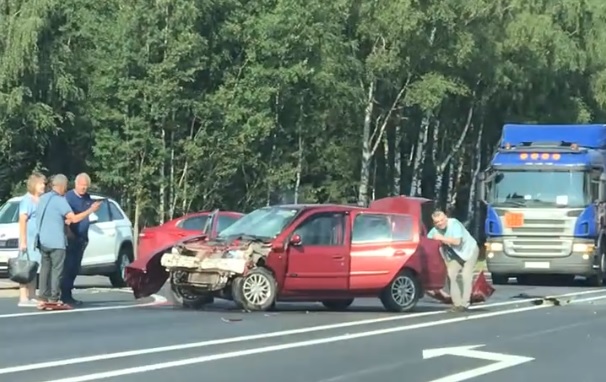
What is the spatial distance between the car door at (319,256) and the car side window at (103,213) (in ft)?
22.1

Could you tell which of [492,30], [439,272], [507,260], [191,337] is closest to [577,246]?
[507,260]

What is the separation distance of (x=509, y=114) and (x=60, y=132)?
2042cm

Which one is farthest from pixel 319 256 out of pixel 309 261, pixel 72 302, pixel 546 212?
pixel 546 212

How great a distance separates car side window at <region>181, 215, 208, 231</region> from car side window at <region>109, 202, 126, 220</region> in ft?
6.80

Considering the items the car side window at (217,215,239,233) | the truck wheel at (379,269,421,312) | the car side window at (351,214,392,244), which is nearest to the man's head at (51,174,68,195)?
the car side window at (351,214,392,244)

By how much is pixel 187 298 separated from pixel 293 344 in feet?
17.1

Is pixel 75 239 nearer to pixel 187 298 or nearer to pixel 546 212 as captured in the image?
pixel 187 298

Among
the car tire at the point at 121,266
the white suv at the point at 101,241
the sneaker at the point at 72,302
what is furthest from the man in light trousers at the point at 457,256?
the car tire at the point at 121,266

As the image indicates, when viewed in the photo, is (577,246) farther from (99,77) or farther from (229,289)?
(99,77)

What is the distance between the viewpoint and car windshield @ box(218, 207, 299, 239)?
19672 millimetres

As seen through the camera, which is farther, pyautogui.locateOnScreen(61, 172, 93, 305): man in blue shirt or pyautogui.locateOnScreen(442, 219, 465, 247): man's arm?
pyautogui.locateOnScreen(442, 219, 465, 247): man's arm

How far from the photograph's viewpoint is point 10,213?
2488 cm

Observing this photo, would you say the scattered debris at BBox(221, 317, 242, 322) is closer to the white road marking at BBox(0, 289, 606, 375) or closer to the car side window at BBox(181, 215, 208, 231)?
the white road marking at BBox(0, 289, 606, 375)

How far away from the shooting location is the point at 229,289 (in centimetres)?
1919
